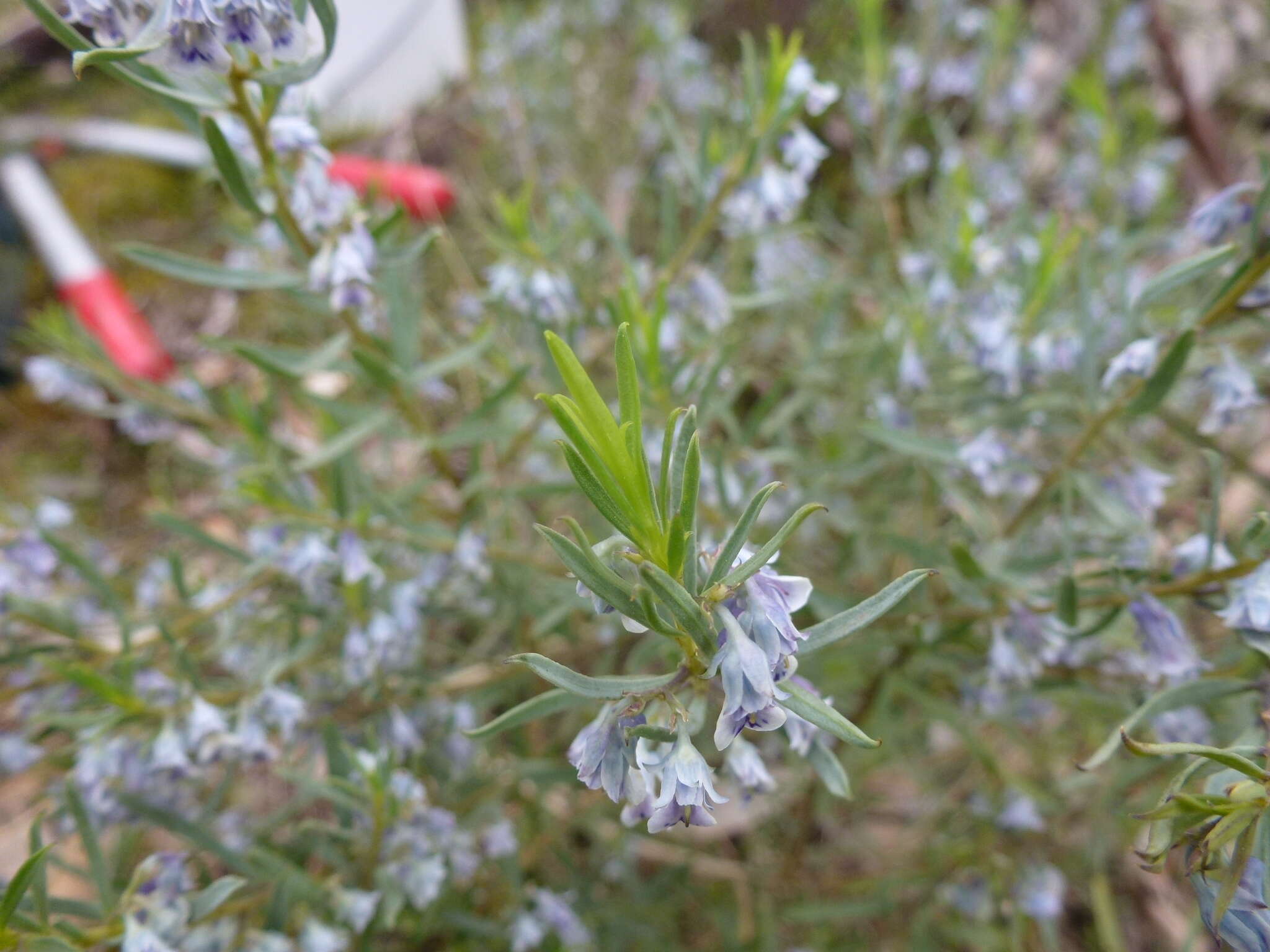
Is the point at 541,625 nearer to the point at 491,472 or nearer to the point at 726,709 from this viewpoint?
the point at 491,472

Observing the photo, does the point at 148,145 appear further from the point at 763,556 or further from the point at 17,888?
the point at 763,556

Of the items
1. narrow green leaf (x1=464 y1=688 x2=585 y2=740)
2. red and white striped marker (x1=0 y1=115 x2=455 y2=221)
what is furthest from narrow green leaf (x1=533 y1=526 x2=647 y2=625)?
red and white striped marker (x1=0 y1=115 x2=455 y2=221)

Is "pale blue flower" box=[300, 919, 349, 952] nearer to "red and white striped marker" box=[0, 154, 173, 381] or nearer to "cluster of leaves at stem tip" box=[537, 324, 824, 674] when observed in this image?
"cluster of leaves at stem tip" box=[537, 324, 824, 674]

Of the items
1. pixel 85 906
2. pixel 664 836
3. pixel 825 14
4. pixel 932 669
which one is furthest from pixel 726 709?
pixel 825 14

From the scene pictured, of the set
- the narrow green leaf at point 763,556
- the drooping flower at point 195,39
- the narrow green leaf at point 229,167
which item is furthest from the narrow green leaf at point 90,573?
the narrow green leaf at point 763,556

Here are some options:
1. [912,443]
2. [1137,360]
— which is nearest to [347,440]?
[912,443]

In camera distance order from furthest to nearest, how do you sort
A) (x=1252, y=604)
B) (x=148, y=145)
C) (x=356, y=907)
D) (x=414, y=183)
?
(x=148, y=145) → (x=414, y=183) → (x=356, y=907) → (x=1252, y=604)
